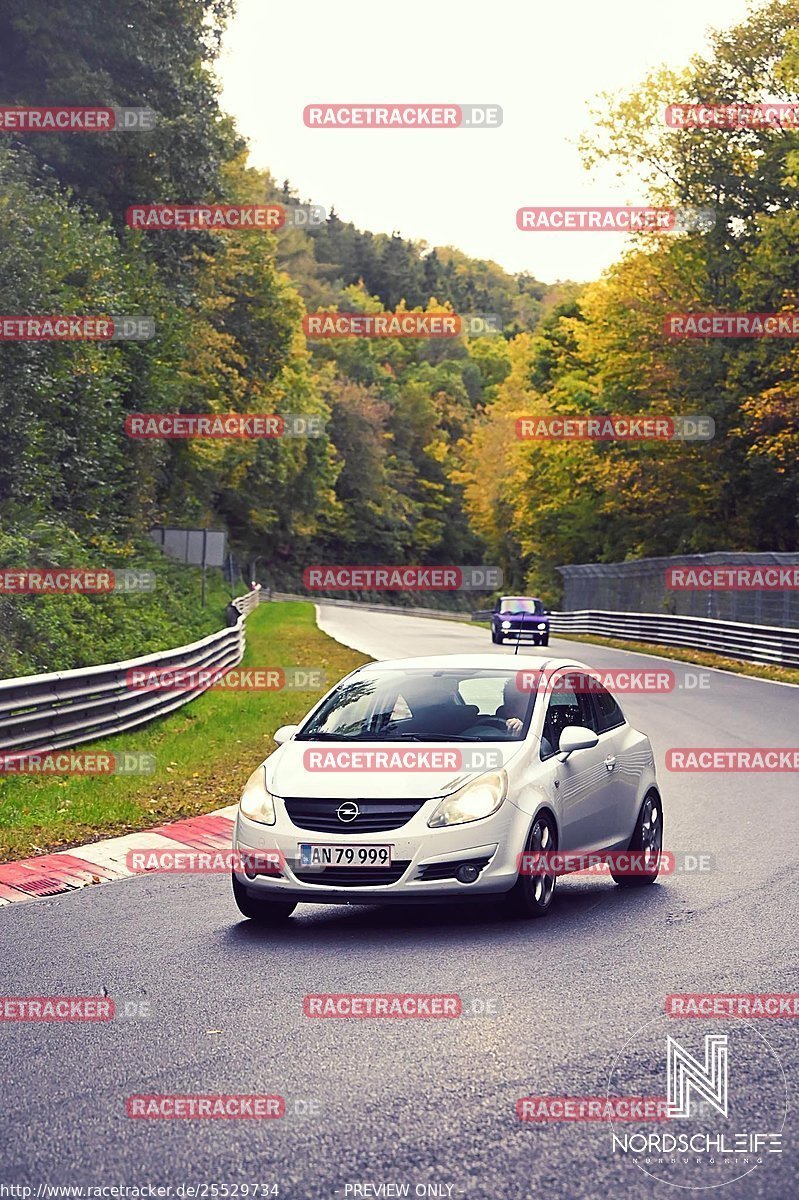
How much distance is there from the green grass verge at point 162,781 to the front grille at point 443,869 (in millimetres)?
3719

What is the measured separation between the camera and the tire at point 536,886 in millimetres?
8859

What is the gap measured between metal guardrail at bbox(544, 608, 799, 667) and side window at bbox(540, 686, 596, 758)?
77.1 feet

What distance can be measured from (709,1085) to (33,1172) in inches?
95.8

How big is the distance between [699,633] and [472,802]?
33.2 metres

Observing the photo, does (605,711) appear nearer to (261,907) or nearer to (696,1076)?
(261,907)

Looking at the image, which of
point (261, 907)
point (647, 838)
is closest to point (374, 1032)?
point (261, 907)

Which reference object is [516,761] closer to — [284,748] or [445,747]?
[445,747]

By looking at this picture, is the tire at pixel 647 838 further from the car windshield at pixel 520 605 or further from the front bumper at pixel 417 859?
the car windshield at pixel 520 605

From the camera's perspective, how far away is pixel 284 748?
961 centimetres

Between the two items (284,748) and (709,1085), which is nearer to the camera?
(709,1085)

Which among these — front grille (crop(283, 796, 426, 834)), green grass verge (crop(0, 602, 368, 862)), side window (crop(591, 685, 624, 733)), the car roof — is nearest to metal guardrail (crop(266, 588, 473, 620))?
green grass verge (crop(0, 602, 368, 862))

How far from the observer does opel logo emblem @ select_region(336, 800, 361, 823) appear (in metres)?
8.67

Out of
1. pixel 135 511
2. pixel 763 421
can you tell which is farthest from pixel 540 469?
pixel 135 511

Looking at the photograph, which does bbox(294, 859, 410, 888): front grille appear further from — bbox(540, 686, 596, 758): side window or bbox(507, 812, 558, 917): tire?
bbox(540, 686, 596, 758): side window
